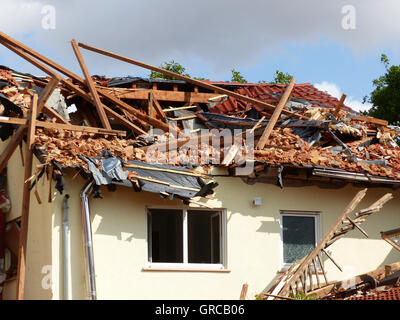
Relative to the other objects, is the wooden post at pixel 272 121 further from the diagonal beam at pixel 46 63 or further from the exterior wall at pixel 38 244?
the exterior wall at pixel 38 244

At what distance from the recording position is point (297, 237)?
13117mm

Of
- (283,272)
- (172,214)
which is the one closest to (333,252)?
(283,272)

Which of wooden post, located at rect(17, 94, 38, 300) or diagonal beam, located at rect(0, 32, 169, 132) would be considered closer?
wooden post, located at rect(17, 94, 38, 300)

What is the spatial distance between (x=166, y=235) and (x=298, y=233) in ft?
8.10

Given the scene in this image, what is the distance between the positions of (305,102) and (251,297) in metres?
6.37

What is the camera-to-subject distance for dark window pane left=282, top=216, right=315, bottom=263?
42.6ft

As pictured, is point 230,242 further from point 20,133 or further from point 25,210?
point 20,133

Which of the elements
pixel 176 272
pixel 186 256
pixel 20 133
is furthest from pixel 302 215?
pixel 20 133

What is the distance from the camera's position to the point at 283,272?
12.7m

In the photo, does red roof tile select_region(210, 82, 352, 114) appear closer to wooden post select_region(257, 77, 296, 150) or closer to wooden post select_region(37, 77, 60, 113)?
wooden post select_region(257, 77, 296, 150)

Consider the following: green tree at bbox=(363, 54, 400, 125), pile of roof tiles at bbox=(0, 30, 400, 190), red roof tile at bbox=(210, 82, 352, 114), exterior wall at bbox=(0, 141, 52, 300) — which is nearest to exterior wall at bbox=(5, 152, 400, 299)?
exterior wall at bbox=(0, 141, 52, 300)

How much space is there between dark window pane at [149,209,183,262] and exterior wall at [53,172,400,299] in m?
0.34

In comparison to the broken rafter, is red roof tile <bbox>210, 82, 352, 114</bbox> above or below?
above

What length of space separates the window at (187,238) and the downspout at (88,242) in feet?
4.22
